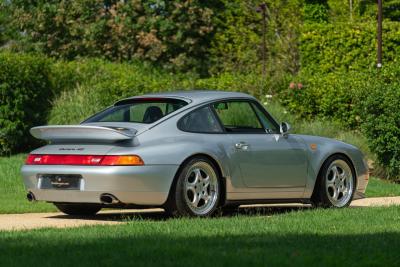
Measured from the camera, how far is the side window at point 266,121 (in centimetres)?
1275

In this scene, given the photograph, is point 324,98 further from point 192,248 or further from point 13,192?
point 192,248

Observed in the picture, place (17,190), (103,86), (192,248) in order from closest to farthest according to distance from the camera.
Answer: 1. (192,248)
2. (17,190)
3. (103,86)

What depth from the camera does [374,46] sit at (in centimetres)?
3228

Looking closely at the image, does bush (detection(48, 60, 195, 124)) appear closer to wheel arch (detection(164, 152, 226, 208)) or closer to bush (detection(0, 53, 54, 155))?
bush (detection(0, 53, 54, 155))

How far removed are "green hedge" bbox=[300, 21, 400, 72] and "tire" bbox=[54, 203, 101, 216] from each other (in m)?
20.3

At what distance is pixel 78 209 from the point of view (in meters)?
12.5

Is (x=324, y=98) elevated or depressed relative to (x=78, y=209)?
elevated

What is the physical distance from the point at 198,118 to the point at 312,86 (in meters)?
→ 14.2

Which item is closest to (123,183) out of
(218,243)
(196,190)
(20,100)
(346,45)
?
(196,190)

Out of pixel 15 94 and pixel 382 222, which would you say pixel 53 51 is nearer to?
pixel 15 94

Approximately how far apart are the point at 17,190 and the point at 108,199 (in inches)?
195

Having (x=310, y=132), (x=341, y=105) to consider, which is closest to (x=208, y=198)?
(x=310, y=132)

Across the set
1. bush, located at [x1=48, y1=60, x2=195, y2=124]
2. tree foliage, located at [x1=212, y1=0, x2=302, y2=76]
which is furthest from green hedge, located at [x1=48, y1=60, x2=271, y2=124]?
tree foliage, located at [x1=212, y1=0, x2=302, y2=76]

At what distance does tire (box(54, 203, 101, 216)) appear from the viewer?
12.4 metres
